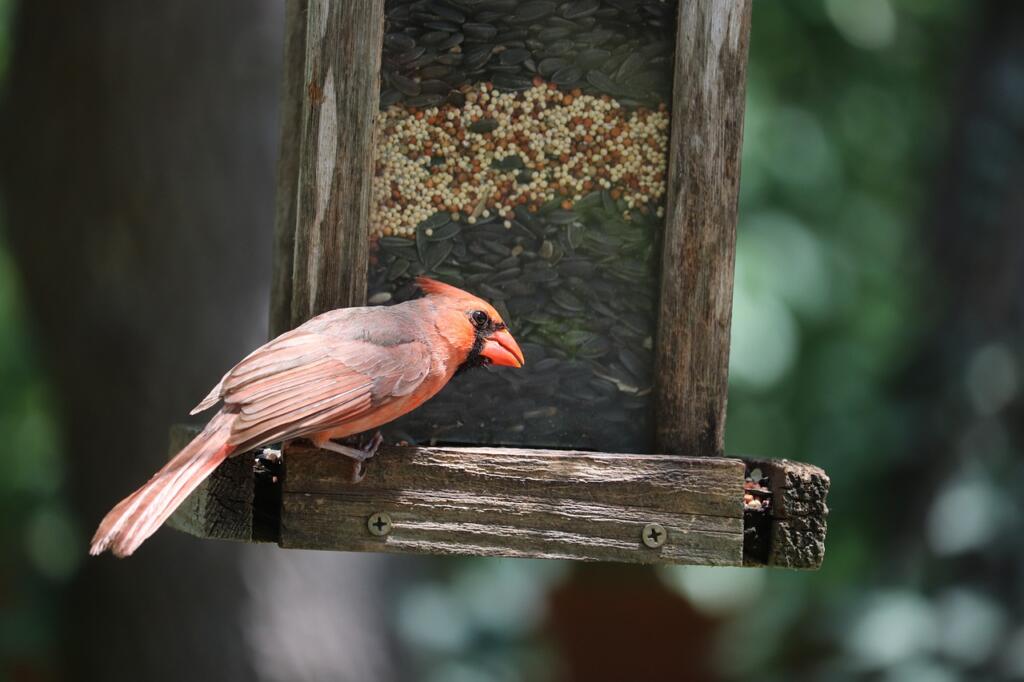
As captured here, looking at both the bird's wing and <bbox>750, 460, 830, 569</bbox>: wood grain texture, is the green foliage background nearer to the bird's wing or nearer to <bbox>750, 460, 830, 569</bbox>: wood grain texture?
<bbox>750, 460, 830, 569</bbox>: wood grain texture

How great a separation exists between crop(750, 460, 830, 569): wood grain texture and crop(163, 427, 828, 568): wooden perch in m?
0.02

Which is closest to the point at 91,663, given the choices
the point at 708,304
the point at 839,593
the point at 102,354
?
the point at 102,354

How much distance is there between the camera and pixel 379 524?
2588 millimetres

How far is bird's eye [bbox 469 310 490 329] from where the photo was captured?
2740 mm

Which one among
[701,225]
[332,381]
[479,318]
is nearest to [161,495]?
[332,381]

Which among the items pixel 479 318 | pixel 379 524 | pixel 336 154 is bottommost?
pixel 379 524

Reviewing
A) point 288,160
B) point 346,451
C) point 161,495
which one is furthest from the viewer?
point 288,160

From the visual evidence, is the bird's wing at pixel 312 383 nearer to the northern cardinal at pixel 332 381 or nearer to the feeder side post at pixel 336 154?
the northern cardinal at pixel 332 381

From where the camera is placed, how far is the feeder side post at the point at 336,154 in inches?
109

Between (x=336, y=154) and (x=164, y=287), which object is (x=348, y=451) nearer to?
(x=336, y=154)

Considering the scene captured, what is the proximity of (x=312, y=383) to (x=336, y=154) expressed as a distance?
586 millimetres

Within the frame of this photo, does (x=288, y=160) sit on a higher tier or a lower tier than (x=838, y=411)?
higher

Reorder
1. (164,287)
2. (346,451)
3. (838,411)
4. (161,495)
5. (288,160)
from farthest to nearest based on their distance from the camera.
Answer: (838,411) → (164,287) → (288,160) → (346,451) → (161,495)

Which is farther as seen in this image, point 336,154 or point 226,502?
point 336,154
